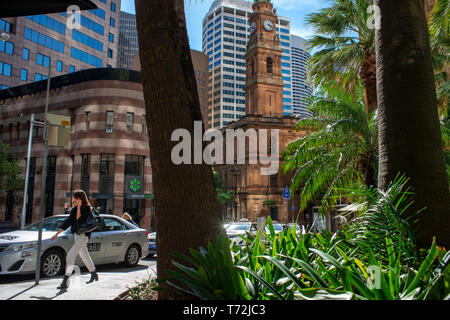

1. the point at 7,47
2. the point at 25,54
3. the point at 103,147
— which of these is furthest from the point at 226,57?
the point at 103,147

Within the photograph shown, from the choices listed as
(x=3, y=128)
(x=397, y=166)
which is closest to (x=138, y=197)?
(x=3, y=128)

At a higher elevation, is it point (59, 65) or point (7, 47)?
point (7, 47)

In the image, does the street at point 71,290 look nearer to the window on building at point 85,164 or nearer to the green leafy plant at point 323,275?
the green leafy plant at point 323,275

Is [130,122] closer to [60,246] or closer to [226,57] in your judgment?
[60,246]

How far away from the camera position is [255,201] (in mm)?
65500

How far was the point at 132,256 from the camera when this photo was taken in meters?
11.1

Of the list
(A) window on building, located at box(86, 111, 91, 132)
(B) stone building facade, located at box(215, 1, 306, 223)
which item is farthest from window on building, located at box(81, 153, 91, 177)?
(B) stone building facade, located at box(215, 1, 306, 223)

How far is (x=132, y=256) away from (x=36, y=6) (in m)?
7.88

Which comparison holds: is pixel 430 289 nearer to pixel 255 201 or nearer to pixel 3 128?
pixel 3 128

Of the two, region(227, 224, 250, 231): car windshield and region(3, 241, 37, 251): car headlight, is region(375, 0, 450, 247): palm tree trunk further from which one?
region(227, 224, 250, 231): car windshield

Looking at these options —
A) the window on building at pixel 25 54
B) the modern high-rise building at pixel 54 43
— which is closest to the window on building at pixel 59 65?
the modern high-rise building at pixel 54 43

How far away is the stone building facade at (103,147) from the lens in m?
31.0

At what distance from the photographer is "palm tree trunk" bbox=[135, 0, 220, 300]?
3.44 meters

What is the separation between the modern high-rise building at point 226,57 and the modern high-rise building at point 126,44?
2985 centimetres
